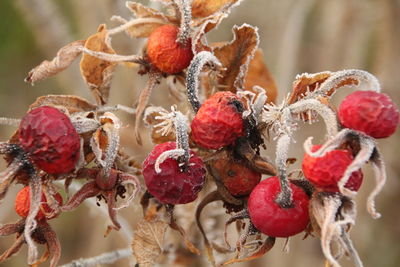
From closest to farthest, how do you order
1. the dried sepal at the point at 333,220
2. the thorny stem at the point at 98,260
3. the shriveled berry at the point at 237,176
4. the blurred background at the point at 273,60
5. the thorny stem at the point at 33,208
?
1. the dried sepal at the point at 333,220
2. the thorny stem at the point at 33,208
3. the shriveled berry at the point at 237,176
4. the thorny stem at the point at 98,260
5. the blurred background at the point at 273,60

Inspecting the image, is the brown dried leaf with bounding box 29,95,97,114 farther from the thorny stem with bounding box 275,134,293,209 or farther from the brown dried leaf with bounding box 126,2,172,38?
the thorny stem with bounding box 275,134,293,209

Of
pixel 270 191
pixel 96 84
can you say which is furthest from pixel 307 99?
pixel 96 84

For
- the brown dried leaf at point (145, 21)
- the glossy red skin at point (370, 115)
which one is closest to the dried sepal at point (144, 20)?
the brown dried leaf at point (145, 21)

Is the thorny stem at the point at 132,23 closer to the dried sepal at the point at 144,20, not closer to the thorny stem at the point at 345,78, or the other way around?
the dried sepal at the point at 144,20

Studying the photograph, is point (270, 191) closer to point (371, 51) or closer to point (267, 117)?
point (267, 117)

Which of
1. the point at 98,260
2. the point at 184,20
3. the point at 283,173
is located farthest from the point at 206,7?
the point at 98,260
